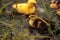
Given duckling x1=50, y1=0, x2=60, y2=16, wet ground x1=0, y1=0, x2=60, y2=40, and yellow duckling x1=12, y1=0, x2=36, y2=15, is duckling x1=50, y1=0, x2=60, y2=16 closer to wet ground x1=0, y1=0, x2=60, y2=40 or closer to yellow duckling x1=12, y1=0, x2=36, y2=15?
wet ground x1=0, y1=0, x2=60, y2=40

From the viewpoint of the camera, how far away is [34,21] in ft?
5.98

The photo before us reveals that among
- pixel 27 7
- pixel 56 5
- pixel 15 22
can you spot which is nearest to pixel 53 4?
pixel 56 5

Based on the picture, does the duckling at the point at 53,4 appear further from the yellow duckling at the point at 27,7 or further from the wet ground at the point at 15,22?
the yellow duckling at the point at 27,7

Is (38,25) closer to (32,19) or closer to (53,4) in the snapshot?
(32,19)

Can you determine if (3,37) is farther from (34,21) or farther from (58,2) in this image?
(58,2)

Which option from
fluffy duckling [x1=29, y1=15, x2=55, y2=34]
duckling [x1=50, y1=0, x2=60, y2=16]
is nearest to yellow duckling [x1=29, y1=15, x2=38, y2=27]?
fluffy duckling [x1=29, y1=15, x2=55, y2=34]

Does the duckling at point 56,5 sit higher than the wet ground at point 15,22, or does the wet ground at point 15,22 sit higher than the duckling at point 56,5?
the duckling at point 56,5

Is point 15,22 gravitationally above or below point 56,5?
below

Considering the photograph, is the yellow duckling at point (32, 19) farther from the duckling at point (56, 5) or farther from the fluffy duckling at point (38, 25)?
the duckling at point (56, 5)

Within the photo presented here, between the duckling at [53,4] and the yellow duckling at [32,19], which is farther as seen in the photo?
the duckling at [53,4]

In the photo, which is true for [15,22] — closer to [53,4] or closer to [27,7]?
[27,7]

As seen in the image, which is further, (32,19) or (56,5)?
(56,5)

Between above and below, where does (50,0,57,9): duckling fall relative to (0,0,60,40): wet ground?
above

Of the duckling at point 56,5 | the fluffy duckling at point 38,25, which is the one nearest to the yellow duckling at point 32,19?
the fluffy duckling at point 38,25
